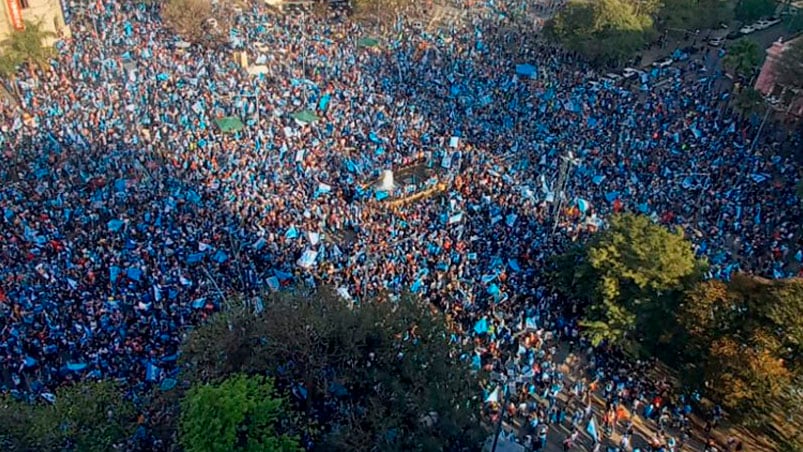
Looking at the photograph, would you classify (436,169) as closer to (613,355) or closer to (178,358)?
(613,355)

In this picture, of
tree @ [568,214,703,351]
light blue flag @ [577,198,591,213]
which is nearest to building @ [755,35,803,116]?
light blue flag @ [577,198,591,213]

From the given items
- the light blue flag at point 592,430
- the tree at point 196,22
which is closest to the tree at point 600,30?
the tree at point 196,22

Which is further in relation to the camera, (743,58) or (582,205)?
(743,58)

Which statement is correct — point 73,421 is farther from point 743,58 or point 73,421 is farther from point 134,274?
point 743,58

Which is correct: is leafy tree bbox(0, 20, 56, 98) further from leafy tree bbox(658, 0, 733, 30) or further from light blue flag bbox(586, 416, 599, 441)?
leafy tree bbox(658, 0, 733, 30)

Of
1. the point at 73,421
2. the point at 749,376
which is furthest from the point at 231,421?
the point at 749,376

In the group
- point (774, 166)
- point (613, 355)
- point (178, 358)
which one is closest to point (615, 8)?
point (774, 166)

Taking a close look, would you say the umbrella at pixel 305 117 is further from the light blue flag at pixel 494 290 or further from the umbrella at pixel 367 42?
the light blue flag at pixel 494 290

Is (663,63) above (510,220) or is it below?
above
